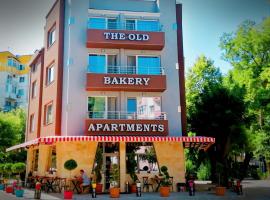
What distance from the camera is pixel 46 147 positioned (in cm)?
2852

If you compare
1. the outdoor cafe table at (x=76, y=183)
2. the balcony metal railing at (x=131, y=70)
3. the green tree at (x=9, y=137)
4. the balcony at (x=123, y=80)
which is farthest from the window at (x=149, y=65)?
the green tree at (x=9, y=137)

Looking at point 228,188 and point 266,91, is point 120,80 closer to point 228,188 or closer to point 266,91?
point 228,188

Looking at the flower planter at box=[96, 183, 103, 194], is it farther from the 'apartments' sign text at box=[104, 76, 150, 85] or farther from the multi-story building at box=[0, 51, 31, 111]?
the multi-story building at box=[0, 51, 31, 111]

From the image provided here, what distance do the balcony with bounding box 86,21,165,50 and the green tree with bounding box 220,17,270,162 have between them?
34.5 ft

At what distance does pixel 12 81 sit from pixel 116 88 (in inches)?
2284

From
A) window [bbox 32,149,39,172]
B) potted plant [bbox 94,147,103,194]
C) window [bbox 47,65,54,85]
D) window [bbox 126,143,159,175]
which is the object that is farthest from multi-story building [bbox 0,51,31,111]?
window [bbox 126,143,159,175]

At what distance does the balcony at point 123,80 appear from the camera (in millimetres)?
25516

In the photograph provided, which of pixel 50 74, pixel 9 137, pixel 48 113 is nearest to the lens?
pixel 48 113

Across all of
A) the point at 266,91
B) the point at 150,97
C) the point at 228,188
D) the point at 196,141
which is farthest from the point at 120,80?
the point at 266,91

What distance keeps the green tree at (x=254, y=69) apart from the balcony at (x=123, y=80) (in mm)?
10368

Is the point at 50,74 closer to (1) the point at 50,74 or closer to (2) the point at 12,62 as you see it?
(1) the point at 50,74

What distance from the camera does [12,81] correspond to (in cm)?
7744

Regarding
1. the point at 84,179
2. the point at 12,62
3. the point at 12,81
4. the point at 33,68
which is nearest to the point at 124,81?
the point at 84,179

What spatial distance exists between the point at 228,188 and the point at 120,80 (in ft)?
38.7
